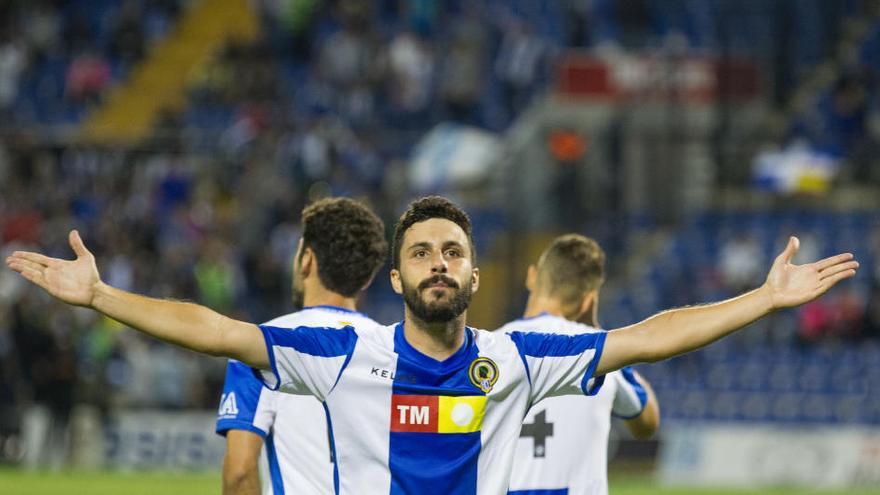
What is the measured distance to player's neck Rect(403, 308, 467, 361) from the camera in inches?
202

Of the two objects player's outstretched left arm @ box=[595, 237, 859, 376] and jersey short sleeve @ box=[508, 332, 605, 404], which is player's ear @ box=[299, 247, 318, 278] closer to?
jersey short sleeve @ box=[508, 332, 605, 404]

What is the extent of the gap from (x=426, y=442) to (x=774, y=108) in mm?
21448

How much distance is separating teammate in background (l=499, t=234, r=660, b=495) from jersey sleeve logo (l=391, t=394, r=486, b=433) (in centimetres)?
84

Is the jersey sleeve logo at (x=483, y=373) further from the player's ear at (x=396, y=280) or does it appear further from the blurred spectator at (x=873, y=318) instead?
the blurred spectator at (x=873, y=318)

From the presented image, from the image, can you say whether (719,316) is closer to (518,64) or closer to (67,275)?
(67,275)

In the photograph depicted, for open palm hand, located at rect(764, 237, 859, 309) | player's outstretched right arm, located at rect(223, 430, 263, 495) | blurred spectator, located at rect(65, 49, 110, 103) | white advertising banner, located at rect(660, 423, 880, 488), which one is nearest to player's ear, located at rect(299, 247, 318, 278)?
player's outstretched right arm, located at rect(223, 430, 263, 495)

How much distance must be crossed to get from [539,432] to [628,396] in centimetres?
49

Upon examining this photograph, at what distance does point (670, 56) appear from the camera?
24.5 m

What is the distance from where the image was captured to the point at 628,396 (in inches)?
259

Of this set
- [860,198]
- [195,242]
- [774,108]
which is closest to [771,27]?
[774,108]

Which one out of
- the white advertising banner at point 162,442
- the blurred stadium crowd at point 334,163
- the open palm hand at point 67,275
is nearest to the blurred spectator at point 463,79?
the blurred stadium crowd at point 334,163

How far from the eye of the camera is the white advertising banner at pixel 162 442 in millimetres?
19172

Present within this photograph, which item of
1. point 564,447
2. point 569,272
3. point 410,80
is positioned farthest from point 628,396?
point 410,80

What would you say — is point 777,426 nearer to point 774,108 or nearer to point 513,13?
point 774,108
